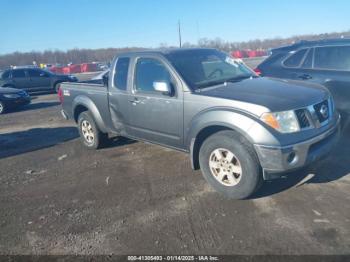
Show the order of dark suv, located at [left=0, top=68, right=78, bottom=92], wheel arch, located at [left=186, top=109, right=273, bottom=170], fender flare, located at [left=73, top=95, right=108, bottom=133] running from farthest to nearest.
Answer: dark suv, located at [left=0, top=68, right=78, bottom=92] < fender flare, located at [left=73, top=95, right=108, bottom=133] < wheel arch, located at [left=186, top=109, right=273, bottom=170]

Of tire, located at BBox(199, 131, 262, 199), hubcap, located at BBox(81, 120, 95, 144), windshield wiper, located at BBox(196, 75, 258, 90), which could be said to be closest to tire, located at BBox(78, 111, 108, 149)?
hubcap, located at BBox(81, 120, 95, 144)

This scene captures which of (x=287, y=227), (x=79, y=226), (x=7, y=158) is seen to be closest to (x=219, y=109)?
(x=287, y=227)

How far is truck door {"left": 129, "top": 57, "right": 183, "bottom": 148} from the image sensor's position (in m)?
4.16

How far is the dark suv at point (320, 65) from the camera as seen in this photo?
5.31 m

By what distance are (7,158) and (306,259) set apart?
5.97 m

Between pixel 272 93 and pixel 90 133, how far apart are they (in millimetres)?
3909

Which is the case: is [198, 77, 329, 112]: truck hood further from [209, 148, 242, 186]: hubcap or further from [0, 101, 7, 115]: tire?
[0, 101, 7, 115]: tire

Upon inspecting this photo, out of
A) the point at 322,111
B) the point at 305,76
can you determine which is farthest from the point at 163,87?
the point at 305,76

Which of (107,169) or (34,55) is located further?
(34,55)

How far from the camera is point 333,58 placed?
217 inches

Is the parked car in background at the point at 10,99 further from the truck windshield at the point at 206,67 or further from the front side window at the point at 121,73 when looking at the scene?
the truck windshield at the point at 206,67

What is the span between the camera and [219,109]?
11.8ft

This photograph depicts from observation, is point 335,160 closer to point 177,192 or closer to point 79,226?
point 177,192

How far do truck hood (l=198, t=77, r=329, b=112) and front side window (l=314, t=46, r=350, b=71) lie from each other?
1.79 m
